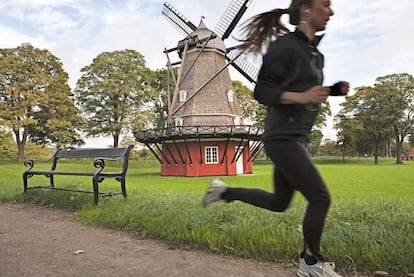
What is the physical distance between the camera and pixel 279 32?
2.40 m

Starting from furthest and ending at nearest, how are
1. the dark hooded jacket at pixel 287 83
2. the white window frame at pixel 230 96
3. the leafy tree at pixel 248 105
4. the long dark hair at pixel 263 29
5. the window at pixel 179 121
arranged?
1. the leafy tree at pixel 248 105
2. the white window frame at pixel 230 96
3. the window at pixel 179 121
4. the long dark hair at pixel 263 29
5. the dark hooded jacket at pixel 287 83

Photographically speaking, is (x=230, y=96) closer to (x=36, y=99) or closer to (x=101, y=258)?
(x=36, y=99)

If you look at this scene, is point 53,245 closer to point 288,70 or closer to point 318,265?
point 318,265

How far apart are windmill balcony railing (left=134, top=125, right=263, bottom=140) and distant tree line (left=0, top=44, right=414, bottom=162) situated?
4179 mm

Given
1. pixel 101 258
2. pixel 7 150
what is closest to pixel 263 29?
pixel 101 258

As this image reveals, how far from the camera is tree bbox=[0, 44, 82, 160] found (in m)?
28.7

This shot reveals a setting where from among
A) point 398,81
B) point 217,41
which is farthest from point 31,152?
point 398,81

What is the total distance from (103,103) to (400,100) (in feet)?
122

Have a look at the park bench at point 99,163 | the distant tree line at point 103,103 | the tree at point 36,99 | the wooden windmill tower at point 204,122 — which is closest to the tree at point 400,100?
the distant tree line at point 103,103

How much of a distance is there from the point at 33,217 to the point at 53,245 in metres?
1.86

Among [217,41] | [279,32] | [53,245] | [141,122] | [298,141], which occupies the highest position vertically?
[217,41]

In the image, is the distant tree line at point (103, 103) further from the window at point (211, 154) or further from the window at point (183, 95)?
the window at point (211, 154)

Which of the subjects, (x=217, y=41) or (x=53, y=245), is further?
Result: (x=217, y=41)

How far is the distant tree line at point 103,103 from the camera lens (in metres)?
29.4
